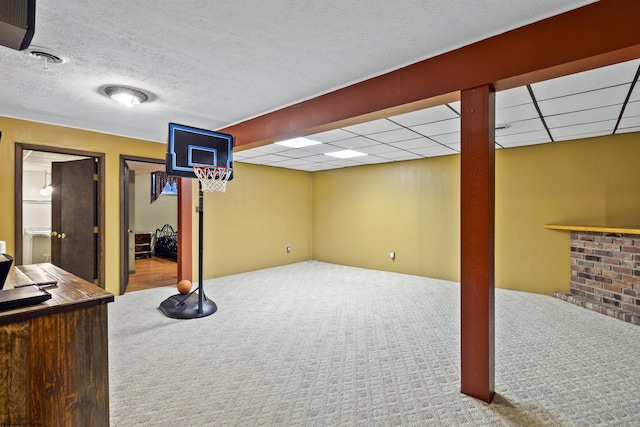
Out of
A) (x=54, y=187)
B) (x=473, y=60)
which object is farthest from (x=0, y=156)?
(x=473, y=60)

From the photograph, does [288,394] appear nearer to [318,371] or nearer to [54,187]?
[318,371]

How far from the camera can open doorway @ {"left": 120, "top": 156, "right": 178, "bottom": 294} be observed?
6188 millimetres

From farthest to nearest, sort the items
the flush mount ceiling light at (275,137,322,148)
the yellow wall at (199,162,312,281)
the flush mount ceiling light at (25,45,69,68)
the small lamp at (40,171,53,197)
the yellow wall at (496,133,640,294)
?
the small lamp at (40,171,53,197), the yellow wall at (199,162,312,281), the flush mount ceiling light at (275,137,322,148), the yellow wall at (496,133,640,294), the flush mount ceiling light at (25,45,69,68)

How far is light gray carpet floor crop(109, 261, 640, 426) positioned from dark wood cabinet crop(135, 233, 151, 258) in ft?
14.9

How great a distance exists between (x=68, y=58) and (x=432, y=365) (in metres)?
3.75

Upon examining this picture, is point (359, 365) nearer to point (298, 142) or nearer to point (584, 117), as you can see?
point (298, 142)

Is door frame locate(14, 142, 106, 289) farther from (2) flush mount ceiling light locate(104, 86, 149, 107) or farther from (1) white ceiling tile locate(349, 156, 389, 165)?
(1) white ceiling tile locate(349, 156, 389, 165)

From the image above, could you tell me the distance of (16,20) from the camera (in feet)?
3.76

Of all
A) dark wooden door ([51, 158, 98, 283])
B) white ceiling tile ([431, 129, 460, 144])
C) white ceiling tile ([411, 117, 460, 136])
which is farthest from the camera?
dark wooden door ([51, 158, 98, 283])

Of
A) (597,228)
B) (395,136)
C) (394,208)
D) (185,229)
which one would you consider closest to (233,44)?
(395,136)

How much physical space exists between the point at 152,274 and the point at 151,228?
339 centimetres

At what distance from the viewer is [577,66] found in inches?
73.7

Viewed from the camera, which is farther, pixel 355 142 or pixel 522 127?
pixel 355 142

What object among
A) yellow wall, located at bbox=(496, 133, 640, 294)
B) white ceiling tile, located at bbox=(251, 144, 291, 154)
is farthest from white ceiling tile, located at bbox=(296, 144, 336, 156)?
yellow wall, located at bbox=(496, 133, 640, 294)
